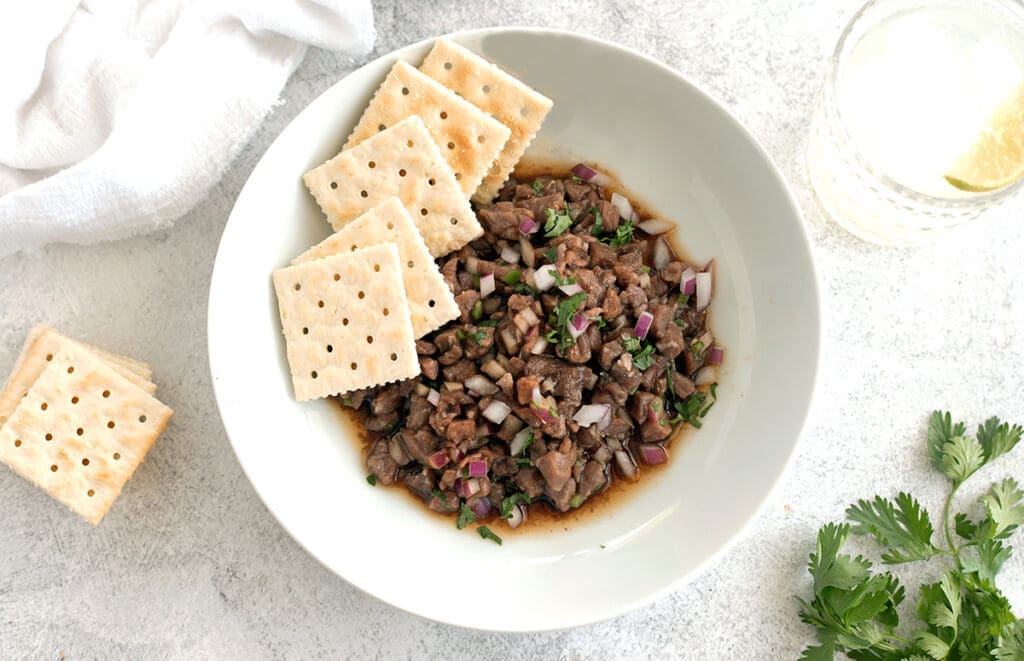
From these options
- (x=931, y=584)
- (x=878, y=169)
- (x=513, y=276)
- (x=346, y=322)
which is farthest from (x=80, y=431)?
(x=931, y=584)

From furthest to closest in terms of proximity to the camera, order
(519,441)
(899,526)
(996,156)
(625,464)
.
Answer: (899,526) < (625,464) < (519,441) < (996,156)

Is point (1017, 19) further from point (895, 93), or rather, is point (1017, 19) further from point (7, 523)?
point (7, 523)

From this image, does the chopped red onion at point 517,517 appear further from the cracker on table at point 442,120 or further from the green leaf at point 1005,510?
the green leaf at point 1005,510

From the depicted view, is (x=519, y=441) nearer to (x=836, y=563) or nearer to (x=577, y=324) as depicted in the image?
(x=577, y=324)

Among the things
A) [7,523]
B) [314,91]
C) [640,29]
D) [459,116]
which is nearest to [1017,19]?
[640,29]

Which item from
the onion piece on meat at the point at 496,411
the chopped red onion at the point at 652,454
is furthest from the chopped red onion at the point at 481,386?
the chopped red onion at the point at 652,454
